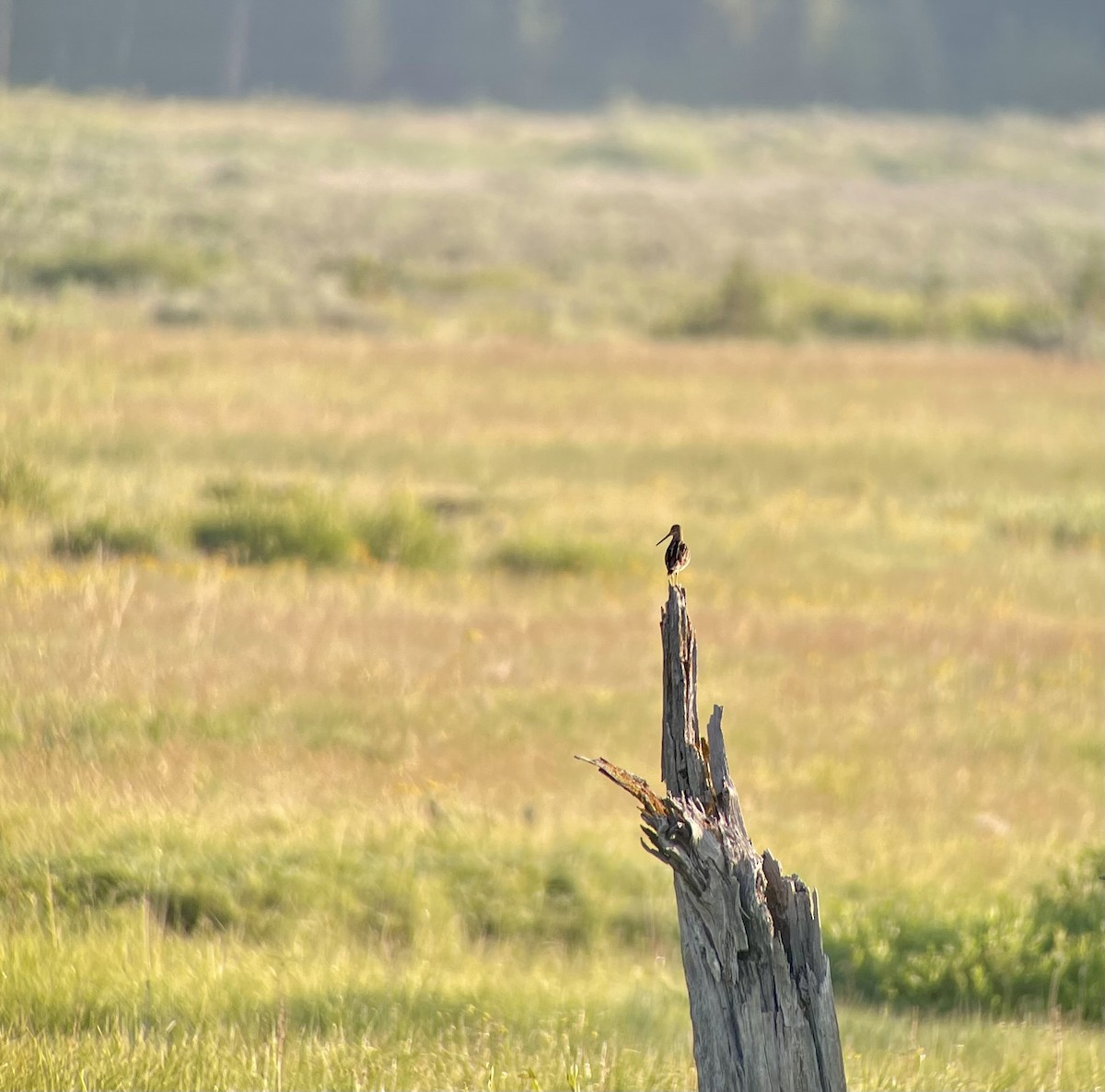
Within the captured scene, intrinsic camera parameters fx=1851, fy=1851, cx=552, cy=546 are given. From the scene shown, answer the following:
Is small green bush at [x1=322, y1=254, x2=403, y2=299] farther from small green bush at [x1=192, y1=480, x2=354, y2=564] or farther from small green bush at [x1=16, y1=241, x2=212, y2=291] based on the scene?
small green bush at [x1=192, y1=480, x2=354, y2=564]

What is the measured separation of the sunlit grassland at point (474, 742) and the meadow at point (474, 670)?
1.4 inches

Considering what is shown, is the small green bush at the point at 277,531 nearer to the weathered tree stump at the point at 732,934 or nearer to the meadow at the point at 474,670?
the meadow at the point at 474,670

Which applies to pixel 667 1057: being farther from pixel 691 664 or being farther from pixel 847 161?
pixel 847 161

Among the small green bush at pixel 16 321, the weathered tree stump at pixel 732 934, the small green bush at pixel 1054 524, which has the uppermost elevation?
the small green bush at pixel 16 321

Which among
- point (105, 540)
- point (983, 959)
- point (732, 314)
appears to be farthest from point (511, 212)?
point (983, 959)

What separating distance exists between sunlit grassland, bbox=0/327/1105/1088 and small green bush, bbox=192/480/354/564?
225mm

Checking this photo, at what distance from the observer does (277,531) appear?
15.0 meters

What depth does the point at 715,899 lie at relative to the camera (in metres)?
3.77

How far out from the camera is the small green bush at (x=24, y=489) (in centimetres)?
1514

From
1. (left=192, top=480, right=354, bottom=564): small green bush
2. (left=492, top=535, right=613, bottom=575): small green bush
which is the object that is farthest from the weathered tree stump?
(left=492, top=535, right=613, bottom=575): small green bush

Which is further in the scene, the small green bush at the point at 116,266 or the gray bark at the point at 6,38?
the small green bush at the point at 116,266

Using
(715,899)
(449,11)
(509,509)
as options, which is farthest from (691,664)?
(449,11)

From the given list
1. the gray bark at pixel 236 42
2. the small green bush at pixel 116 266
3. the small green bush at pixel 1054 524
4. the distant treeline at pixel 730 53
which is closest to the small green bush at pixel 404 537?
the gray bark at pixel 236 42

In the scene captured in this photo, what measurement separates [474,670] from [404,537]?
4050mm
